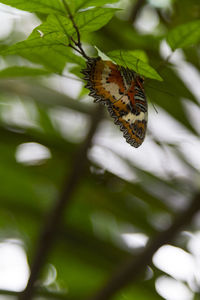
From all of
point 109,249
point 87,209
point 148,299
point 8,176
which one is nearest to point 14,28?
point 8,176

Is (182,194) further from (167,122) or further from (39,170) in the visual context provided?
(39,170)

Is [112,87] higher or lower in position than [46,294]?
higher

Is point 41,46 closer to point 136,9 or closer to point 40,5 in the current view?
point 40,5

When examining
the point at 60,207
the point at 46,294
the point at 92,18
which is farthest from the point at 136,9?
the point at 46,294

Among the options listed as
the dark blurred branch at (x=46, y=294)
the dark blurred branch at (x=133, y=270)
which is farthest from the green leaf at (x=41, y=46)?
the dark blurred branch at (x=46, y=294)

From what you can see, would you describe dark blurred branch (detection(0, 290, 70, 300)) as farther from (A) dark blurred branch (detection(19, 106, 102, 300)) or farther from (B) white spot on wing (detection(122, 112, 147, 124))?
(B) white spot on wing (detection(122, 112, 147, 124))

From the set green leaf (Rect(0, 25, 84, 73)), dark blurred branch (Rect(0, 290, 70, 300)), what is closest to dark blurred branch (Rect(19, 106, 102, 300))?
dark blurred branch (Rect(0, 290, 70, 300))
